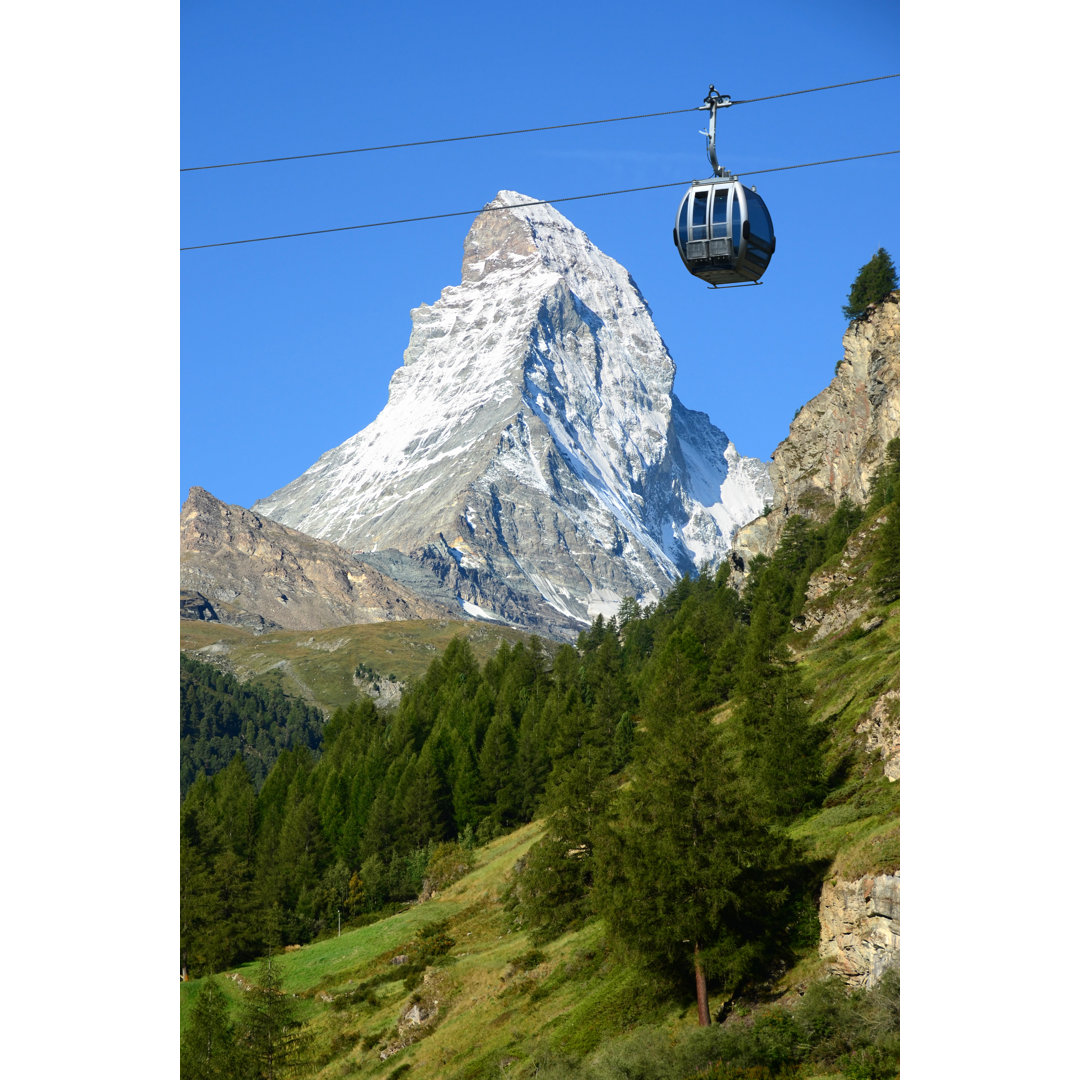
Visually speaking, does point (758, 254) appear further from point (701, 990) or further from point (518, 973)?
point (518, 973)

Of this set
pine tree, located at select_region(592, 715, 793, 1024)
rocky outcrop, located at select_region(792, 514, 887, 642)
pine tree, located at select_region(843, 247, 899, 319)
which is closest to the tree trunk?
pine tree, located at select_region(592, 715, 793, 1024)

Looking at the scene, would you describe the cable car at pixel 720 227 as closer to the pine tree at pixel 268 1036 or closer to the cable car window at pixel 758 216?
the cable car window at pixel 758 216

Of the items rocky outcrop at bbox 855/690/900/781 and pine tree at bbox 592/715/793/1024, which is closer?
pine tree at bbox 592/715/793/1024

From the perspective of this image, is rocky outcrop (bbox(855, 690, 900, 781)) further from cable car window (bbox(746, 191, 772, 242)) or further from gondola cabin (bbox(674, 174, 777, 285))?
gondola cabin (bbox(674, 174, 777, 285))

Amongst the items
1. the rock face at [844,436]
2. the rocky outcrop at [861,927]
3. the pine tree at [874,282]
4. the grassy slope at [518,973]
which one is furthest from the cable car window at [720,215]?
the pine tree at [874,282]
